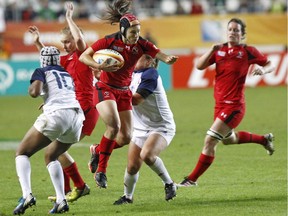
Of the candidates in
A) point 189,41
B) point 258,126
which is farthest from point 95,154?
point 189,41

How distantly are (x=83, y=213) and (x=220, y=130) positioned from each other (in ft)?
8.64

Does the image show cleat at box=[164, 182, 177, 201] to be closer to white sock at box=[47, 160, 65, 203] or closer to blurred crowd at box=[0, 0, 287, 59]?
white sock at box=[47, 160, 65, 203]

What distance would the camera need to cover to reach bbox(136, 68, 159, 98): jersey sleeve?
31.6 feet

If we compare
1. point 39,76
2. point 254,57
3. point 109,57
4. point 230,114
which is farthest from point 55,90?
point 254,57

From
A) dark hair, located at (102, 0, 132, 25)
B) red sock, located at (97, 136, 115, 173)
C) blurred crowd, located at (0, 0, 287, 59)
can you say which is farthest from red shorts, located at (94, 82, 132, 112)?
blurred crowd, located at (0, 0, 287, 59)

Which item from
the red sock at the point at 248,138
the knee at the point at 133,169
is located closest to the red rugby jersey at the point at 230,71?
the red sock at the point at 248,138

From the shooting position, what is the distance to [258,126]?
1845 centimetres

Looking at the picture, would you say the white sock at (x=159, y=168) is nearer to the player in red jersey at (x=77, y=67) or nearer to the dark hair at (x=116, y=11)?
the player in red jersey at (x=77, y=67)

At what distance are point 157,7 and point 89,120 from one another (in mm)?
26492

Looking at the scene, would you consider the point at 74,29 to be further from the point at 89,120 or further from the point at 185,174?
the point at 185,174

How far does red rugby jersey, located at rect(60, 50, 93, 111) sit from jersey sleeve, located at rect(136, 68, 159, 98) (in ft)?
4.89

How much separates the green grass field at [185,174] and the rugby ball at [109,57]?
1.69 meters

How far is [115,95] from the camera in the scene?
10.7m

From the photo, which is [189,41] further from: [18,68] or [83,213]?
[83,213]
